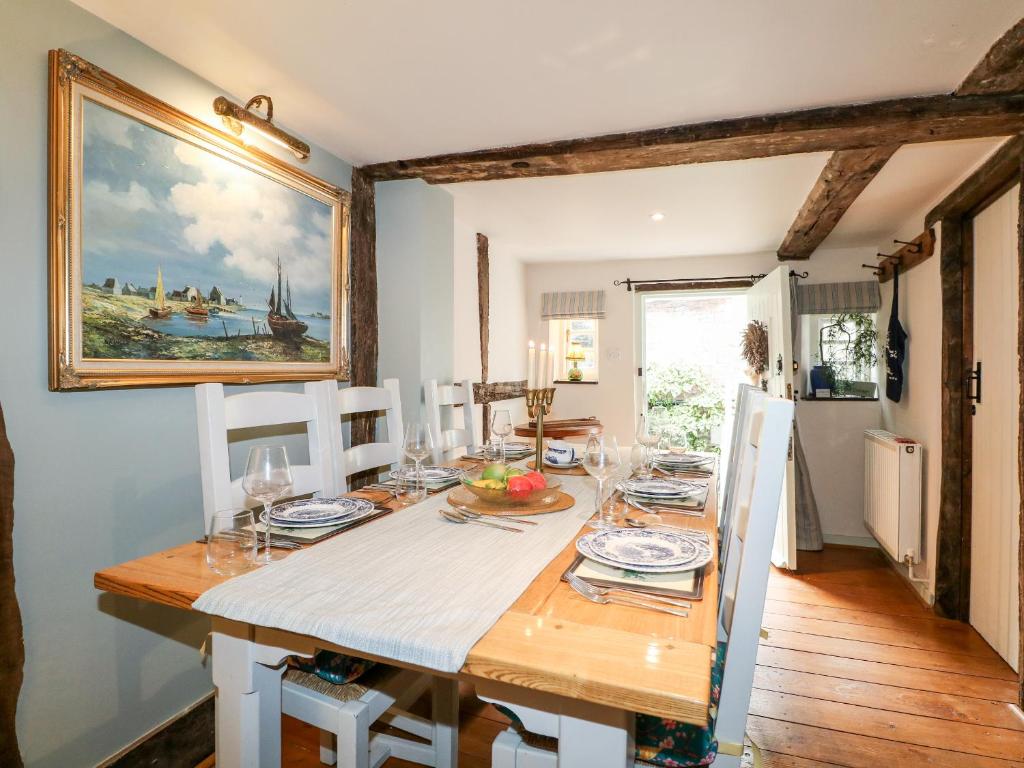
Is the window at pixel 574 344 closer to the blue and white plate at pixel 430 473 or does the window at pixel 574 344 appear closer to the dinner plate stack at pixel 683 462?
the dinner plate stack at pixel 683 462

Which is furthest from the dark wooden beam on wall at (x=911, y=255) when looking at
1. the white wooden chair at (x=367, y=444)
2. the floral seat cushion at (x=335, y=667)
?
the floral seat cushion at (x=335, y=667)

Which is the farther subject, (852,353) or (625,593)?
(852,353)

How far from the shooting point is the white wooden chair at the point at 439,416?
2396mm

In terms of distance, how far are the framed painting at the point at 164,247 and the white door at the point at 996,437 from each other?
3.01 meters

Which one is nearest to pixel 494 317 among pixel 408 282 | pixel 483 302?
pixel 483 302

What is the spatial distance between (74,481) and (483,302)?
288 centimetres

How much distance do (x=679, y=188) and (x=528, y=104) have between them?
1.21 meters

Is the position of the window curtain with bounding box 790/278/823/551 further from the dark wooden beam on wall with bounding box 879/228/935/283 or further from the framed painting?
the framed painting

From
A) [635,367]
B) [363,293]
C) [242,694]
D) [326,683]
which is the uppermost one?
[363,293]

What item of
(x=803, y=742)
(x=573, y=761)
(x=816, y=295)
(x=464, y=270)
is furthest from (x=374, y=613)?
Result: (x=816, y=295)

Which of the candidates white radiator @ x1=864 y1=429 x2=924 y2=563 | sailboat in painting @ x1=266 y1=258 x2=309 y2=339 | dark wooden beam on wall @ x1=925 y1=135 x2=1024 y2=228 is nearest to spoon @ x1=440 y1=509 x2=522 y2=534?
sailboat in painting @ x1=266 y1=258 x2=309 y2=339

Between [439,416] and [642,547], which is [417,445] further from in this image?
[439,416]

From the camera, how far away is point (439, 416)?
2531 millimetres

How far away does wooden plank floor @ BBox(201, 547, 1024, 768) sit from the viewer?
5.88ft
